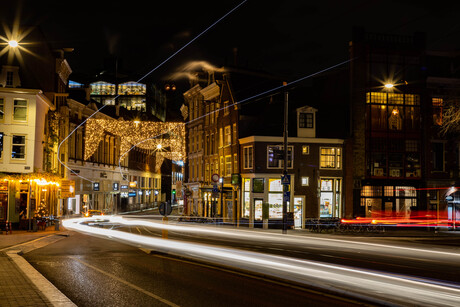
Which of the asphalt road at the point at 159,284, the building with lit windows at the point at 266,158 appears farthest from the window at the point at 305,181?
the asphalt road at the point at 159,284

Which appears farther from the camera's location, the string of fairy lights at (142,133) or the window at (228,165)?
the window at (228,165)

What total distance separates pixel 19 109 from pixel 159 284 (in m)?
29.9

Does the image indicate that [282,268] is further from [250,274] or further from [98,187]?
[98,187]

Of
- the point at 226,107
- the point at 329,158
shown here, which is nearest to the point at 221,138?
the point at 226,107

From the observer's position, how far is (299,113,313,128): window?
43.9m

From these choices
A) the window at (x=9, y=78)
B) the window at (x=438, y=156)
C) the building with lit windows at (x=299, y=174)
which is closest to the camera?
the window at (x=9, y=78)

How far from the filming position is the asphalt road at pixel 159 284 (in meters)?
10.9

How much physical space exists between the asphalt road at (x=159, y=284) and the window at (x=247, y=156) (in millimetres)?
25328

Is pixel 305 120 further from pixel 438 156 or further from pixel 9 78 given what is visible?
pixel 9 78

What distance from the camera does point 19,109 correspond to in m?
38.9

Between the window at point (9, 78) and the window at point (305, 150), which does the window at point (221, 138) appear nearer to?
the window at point (305, 150)

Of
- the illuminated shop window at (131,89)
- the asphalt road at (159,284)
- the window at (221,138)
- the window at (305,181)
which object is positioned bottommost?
the asphalt road at (159,284)

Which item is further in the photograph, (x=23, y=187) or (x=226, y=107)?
(x=226, y=107)

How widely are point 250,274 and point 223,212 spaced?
35.3 m
